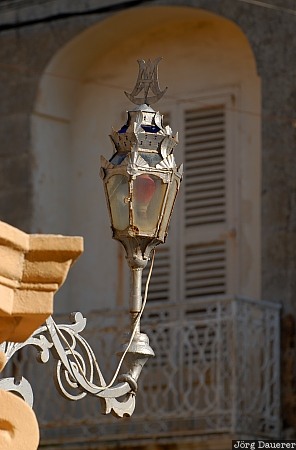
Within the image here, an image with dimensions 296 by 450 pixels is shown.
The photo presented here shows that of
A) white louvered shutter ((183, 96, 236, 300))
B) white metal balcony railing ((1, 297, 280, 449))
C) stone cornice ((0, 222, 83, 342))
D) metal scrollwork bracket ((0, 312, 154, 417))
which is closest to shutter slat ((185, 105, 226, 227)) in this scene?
white louvered shutter ((183, 96, 236, 300))

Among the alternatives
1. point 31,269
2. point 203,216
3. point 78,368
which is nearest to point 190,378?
point 203,216

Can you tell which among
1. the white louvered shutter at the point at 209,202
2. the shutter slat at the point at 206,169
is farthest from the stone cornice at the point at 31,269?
the shutter slat at the point at 206,169

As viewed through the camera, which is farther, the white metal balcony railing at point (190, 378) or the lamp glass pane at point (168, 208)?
the white metal balcony railing at point (190, 378)

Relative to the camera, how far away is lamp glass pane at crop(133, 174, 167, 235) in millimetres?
8570

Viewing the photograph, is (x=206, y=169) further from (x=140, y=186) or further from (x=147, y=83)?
(x=140, y=186)

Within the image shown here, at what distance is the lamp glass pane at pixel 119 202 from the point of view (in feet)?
28.1

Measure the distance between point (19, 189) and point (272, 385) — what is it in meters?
3.27

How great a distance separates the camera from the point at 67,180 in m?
18.3

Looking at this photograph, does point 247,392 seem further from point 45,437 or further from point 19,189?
point 19,189

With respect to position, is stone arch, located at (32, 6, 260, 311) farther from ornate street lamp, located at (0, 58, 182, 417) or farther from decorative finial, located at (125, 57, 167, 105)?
ornate street lamp, located at (0, 58, 182, 417)

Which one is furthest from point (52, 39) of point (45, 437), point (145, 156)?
point (145, 156)

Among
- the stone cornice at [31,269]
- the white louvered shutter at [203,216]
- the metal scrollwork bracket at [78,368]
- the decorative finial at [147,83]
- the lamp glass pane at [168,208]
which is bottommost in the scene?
the metal scrollwork bracket at [78,368]

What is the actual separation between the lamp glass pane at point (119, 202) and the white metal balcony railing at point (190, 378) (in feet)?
23.9

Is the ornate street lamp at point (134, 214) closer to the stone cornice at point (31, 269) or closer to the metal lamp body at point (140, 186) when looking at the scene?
the metal lamp body at point (140, 186)
